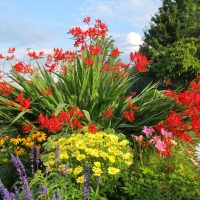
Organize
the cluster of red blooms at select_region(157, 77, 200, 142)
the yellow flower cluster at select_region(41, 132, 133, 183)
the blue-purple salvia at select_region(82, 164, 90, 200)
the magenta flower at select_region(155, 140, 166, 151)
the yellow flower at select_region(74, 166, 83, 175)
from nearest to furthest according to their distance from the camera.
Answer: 1. the blue-purple salvia at select_region(82, 164, 90, 200)
2. the yellow flower at select_region(74, 166, 83, 175)
3. the yellow flower cluster at select_region(41, 132, 133, 183)
4. the magenta flower at select_region(155, 140, 166, 151)
5. the cluster of red blooms at select_region(157, 77, 200, 142)

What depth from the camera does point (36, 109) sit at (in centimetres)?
502

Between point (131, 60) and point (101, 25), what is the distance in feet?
2.94

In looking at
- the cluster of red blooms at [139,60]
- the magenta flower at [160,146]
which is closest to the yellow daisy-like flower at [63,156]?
the magenta flower at [160,146]

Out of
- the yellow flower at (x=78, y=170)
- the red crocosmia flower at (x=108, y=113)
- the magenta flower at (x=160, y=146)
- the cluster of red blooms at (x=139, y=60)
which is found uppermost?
the cluster of red blooms at (x=139, y=60)

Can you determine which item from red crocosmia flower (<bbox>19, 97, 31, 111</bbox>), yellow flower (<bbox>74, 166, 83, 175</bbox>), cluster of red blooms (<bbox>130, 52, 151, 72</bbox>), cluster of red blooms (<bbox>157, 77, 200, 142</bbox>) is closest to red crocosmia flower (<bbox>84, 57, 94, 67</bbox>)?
cluster of red blooms (<bbox>130, 52, 151, 72</bbox>)

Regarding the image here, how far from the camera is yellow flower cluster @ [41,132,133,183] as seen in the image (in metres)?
3.42

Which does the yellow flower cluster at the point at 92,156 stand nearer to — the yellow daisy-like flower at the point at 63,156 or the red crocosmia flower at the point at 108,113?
the yellow daisy-like flower at the point at 63,156

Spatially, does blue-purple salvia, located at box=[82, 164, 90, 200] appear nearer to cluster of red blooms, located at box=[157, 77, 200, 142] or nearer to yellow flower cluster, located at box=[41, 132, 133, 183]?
yellow flower cluster, located at box=[41, 132, 133, 183]

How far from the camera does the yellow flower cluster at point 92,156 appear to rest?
3.42 meters

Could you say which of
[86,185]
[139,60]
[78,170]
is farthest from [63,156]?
[139,60]

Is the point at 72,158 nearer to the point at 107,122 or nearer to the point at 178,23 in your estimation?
the point at 107,122

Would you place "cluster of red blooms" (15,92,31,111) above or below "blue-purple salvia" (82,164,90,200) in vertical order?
above

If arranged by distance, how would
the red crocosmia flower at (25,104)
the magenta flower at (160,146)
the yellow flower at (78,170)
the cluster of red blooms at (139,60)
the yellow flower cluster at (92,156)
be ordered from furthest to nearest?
the cluster of red blooms at (139,60) → the red crocosmia flower at (25,104) → the magenta flower at (160,146) → the yellow flower cluster at (92,156) → the yellow flower at (78,170)

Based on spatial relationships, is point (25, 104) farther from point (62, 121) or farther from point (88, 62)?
point (88, 62)
